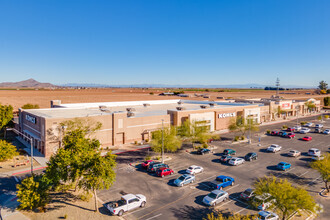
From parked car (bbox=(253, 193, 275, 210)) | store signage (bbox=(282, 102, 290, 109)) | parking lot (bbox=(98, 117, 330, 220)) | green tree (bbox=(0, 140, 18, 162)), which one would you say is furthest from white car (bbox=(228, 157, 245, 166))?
store signage (bbox=(282, 102, 290, 109))

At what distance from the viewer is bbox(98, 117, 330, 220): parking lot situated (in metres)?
24.7

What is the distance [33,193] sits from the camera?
2252 centimetres

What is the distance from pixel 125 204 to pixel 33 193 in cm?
926

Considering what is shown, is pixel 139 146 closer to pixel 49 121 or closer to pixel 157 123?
pixel 157 123

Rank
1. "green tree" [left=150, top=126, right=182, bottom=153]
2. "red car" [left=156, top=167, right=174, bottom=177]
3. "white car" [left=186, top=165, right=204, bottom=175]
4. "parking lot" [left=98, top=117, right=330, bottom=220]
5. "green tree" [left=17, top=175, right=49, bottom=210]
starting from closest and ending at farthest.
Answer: "green tree" [left=17, top=175, right=49, bottom=210] < "parking lot" [left=98, top=117, right=330, bottom=220] < "red car" [left=156, top=167, right=174, bottom=177] < "white car" [left=186, top=165, right=204, bottom=175] < "green tree" [left=150, top=126, right=182, bottom=153]

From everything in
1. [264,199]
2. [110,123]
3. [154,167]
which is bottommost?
[154,167]

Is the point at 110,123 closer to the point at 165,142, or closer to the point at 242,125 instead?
the point at 165,142

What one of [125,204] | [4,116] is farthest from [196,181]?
[4,116]

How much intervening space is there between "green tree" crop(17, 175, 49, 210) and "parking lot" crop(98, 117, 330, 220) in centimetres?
660

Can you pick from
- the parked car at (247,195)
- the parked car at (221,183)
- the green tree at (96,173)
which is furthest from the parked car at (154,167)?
the parked car at (247,195)

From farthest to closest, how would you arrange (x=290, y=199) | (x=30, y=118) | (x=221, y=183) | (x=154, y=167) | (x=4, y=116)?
1. (x=4, y=116)
2. (x=30, y=118)
3. (x=154, y=167)
4. (x=221, y=183)
5. (x=290, y=199)

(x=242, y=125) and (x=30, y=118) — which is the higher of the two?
(x=30, y=118)

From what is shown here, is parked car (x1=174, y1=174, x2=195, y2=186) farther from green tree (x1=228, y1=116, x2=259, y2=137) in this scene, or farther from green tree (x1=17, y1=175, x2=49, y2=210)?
green tree (x1=228, y1=116, x2=259, y2=137)

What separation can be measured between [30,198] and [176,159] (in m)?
25.4
